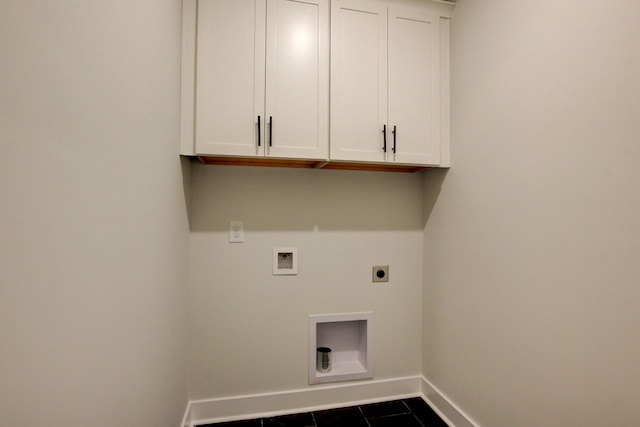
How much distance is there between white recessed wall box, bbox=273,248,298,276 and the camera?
1.89 meters

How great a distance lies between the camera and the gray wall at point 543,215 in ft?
3.17

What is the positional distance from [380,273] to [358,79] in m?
1.27

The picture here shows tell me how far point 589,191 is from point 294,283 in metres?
1.54

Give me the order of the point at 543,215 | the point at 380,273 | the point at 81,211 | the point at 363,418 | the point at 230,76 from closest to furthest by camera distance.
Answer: the point at 81,211 < the point at 543,215 < the point at 230,76 < the point at 363,418 < the point at 380,273

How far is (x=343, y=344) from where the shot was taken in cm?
209

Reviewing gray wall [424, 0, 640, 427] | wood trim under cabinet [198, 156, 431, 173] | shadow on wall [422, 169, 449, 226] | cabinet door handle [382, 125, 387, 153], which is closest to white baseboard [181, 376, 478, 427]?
gray wall [424, 0, 640, 427]

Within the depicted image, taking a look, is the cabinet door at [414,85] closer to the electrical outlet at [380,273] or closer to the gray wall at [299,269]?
the gray wall at [299,269]

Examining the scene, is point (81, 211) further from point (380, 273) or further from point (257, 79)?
point (380, 273)

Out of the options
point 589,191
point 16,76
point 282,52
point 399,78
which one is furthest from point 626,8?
point 16,76

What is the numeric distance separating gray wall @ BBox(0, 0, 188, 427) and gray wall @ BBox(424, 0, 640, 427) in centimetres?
158

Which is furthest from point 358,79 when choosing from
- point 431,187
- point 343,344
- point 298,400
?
point 298,400

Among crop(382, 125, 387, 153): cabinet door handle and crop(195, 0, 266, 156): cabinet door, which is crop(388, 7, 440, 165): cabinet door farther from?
crop(195, 0, 266, 156): cabinet door

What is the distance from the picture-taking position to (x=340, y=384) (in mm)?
1963

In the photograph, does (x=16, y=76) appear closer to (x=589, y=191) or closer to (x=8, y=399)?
(x=8, y=399)
